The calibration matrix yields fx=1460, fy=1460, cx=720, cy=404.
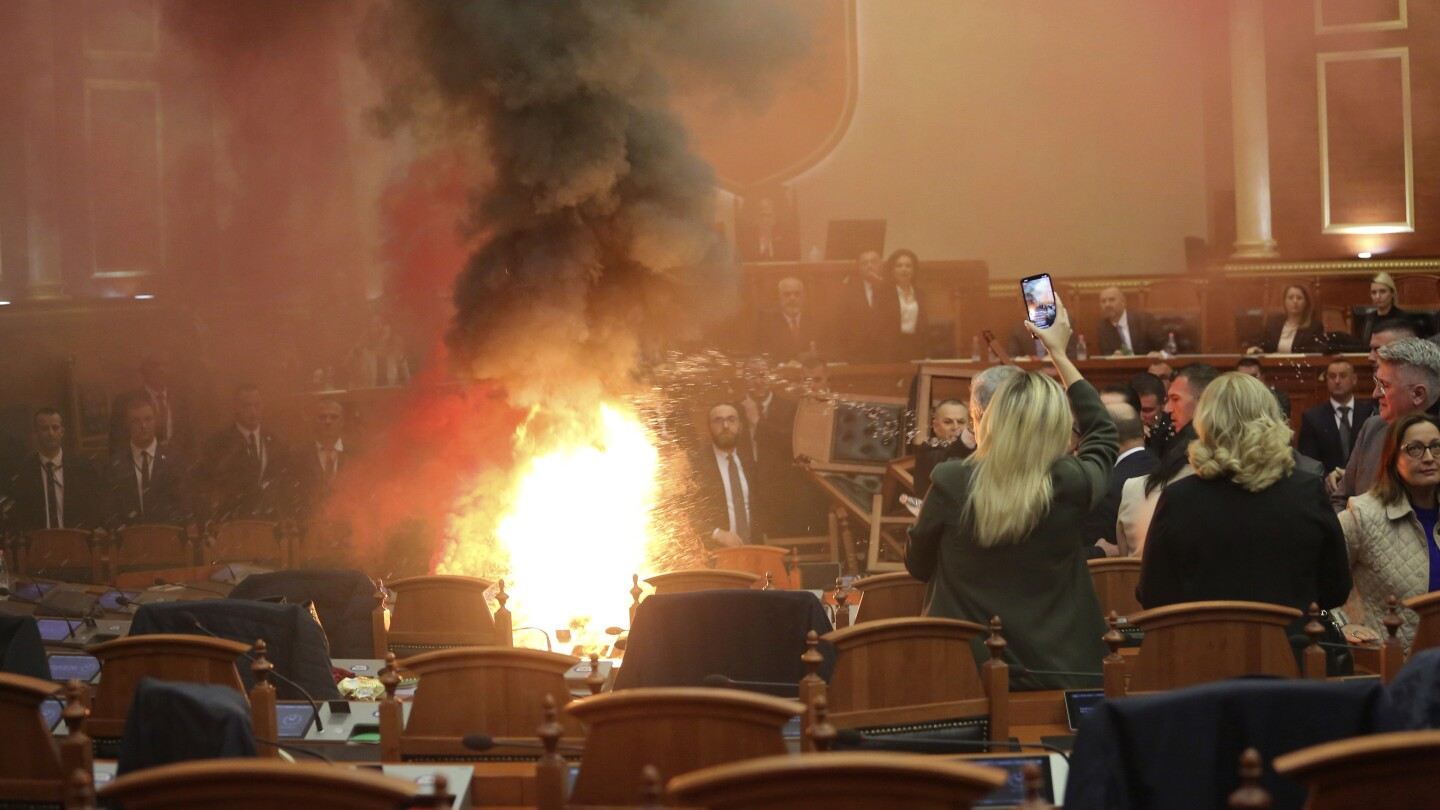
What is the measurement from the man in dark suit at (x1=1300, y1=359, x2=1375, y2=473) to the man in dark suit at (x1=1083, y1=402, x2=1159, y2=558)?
317cm

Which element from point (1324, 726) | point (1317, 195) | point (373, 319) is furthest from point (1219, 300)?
point (1324, 726)

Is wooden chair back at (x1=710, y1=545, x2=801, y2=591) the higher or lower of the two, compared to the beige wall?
lower

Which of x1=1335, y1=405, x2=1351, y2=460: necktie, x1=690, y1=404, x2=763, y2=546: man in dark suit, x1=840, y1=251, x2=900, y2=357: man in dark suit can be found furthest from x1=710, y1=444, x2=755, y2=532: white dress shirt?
x1=1335, y1=405, x2=1351, y2=460: necktie

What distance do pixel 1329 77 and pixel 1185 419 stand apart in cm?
885

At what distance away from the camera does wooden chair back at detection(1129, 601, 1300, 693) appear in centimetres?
379

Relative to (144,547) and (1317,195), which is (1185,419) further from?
(1317,195)

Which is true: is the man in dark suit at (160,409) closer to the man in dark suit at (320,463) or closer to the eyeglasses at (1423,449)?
the man in dark suit at (320,463)

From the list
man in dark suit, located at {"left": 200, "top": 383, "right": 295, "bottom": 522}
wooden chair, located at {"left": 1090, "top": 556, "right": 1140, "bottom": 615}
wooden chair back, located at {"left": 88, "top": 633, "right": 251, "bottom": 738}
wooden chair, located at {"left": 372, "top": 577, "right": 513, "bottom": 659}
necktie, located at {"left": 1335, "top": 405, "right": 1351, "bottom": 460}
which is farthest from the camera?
man in dark suit, located at {"left": 200, "top": 383, "right": 295, "bottom": 522}

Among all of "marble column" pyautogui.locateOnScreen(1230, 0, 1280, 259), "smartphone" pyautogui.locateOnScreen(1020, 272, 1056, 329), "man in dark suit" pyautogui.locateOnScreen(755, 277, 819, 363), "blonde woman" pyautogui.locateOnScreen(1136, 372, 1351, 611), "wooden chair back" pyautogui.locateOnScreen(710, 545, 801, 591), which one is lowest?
"wooden chair back" pyautogui.locateOnScreen(710, 545, 801, 591)

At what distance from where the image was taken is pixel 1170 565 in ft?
13.8

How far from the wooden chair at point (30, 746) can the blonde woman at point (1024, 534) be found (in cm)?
229

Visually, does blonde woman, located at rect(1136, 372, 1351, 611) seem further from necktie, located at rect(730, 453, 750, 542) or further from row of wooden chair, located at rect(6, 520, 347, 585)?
row of wooden chair, located at rect(6, 520, 347, 585)

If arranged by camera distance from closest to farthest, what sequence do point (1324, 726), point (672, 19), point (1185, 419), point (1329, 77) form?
point (1324, 726), point (1185, 419), point (672, 19), point (1329, 77)

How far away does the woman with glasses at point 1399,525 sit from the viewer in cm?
447
